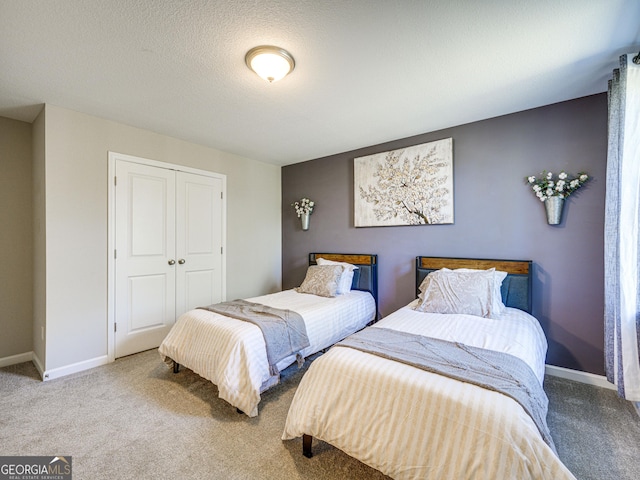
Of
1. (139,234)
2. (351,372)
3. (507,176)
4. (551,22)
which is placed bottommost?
(351,372)

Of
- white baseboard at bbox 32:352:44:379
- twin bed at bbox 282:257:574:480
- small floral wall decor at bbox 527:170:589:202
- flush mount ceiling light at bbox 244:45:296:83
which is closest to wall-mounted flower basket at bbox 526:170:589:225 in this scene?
small floral wall decor at bbox 527:170:589:202

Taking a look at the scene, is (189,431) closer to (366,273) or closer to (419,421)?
(419,421)

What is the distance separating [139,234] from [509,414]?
3.48 metres

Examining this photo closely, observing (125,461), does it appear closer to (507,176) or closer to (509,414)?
(509,414)

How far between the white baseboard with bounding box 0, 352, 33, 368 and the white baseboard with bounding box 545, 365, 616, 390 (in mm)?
5227

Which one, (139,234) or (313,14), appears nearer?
(313,14)

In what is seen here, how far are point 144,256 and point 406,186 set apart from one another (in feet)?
10.3

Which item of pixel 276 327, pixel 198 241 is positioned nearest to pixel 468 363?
pixel 276 327

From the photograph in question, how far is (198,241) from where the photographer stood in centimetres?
360

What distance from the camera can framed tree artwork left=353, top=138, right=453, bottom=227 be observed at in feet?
10.2

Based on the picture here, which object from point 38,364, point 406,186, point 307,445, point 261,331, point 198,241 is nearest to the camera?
point 307,445

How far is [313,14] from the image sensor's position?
1.52 meters

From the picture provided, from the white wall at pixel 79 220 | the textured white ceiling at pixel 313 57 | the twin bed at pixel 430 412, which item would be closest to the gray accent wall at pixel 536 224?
the textured white ceiling at pixel 313 57

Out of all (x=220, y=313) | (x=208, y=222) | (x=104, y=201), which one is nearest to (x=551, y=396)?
(x=220, y=313)
